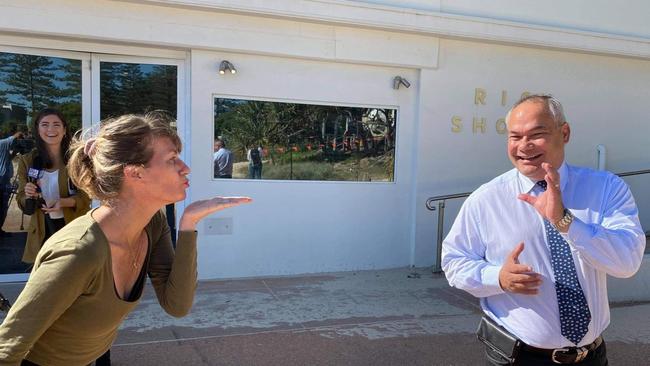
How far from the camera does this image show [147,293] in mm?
5027

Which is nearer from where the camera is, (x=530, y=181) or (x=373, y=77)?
(x=530, y=181)

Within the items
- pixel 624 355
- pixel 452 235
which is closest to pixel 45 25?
pixel 452 235

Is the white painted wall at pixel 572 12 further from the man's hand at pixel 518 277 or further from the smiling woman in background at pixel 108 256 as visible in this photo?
the smiling woman in background at pixel 108 256

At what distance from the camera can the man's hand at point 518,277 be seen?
1.88 m

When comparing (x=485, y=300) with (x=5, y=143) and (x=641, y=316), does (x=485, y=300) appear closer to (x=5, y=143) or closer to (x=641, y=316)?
(x=641, y=316)

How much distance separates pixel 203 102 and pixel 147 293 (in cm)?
216

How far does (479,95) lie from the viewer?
6.50 metres

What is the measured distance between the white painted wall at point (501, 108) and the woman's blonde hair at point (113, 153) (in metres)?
4.97

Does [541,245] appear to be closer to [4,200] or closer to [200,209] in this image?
[200,209]

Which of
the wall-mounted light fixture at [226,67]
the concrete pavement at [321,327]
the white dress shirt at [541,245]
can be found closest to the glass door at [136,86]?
the wall-mounted light fixture at [226,67]

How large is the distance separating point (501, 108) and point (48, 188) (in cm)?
550

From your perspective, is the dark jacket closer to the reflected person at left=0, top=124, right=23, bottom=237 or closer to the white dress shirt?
the reflected person at left=0, top=124, right=23, bottom=237

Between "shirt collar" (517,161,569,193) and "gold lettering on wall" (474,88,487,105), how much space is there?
4.59 meters

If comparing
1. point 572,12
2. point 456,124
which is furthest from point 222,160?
point 572,12
